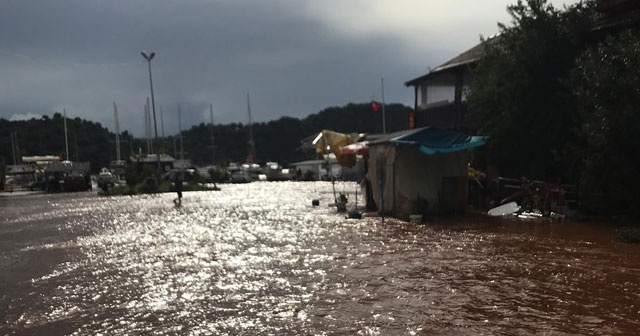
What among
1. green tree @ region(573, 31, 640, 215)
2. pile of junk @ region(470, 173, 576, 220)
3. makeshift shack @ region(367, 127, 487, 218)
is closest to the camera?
green tree @ region(573, 31, 640, 215)

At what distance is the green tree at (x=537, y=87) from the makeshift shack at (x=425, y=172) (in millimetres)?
1598

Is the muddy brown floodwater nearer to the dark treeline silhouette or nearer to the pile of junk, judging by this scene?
the pile of junk

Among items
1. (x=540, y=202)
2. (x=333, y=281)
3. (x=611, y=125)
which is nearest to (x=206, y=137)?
(x=540, y=202)

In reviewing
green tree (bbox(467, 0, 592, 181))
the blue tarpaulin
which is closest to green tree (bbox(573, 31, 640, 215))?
green tree (bbox(467, 0, 592, 181))

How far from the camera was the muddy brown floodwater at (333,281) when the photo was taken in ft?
20.2

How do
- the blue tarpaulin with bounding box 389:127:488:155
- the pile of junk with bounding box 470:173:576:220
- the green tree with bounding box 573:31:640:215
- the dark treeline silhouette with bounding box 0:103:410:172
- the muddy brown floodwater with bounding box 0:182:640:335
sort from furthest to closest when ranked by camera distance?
1. the dark treeline silhouette with bounding box 0:103:410:172
2. the blue tarpaulin with bounding box 389:127:488:155
3. the pile of junk with bounding box 470:173:576:220
4. the green tree with bounding box 573:31:640:215
5. the muddy brown floodwater with bounding box 0:182:640:335

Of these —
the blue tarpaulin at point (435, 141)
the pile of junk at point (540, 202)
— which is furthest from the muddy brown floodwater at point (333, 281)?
the blue tarpaulin at point (435, 141)

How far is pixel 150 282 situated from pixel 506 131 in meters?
13.0

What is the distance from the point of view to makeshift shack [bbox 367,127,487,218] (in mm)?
15984

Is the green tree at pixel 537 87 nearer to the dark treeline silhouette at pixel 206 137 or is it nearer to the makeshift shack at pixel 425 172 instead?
the makeshift shack at pixel 425 172

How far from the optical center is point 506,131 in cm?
1717

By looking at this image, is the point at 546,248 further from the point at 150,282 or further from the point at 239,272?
the point at 150,282

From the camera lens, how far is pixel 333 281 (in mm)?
8180

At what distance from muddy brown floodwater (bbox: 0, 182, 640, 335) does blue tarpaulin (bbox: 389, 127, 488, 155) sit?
7.71 feet
